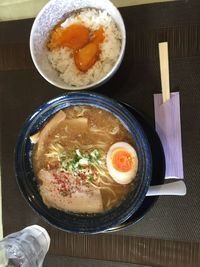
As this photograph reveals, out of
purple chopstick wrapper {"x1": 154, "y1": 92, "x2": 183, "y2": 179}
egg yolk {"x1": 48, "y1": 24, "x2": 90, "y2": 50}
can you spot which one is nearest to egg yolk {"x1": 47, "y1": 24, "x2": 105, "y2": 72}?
egg yolk {"x1": 48, "y1": 24, "x2": 90, "y2": 50}

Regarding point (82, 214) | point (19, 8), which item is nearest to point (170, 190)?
point (82, 214)

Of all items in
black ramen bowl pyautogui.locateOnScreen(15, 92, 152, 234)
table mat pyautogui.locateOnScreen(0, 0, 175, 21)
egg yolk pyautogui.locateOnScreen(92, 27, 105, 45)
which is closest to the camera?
black ramen bowl pyautogui.locateOnScreen(15, 92, 152, 234)

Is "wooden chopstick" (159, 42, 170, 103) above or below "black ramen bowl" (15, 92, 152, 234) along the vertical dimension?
above

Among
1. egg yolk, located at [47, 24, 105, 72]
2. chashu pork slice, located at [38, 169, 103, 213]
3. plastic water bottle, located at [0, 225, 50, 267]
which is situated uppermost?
egg yolk, located at [47, 24, 105, 72]

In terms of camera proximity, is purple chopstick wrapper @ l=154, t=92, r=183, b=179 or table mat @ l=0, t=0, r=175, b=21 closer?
purple chopstick wrapper @ l=154, t=92, r=183, b=179

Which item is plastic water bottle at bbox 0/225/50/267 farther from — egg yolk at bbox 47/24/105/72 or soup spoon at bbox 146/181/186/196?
egg yolk at bbox 47/24/105/72

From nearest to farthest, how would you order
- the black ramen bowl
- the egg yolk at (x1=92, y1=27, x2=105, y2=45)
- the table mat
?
the black ramen bowl → the egg yolk at (x1=92, y1=27, x2=105, y2=45) → the table mat

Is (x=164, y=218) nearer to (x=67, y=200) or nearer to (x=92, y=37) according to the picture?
(x=67, y=200)
